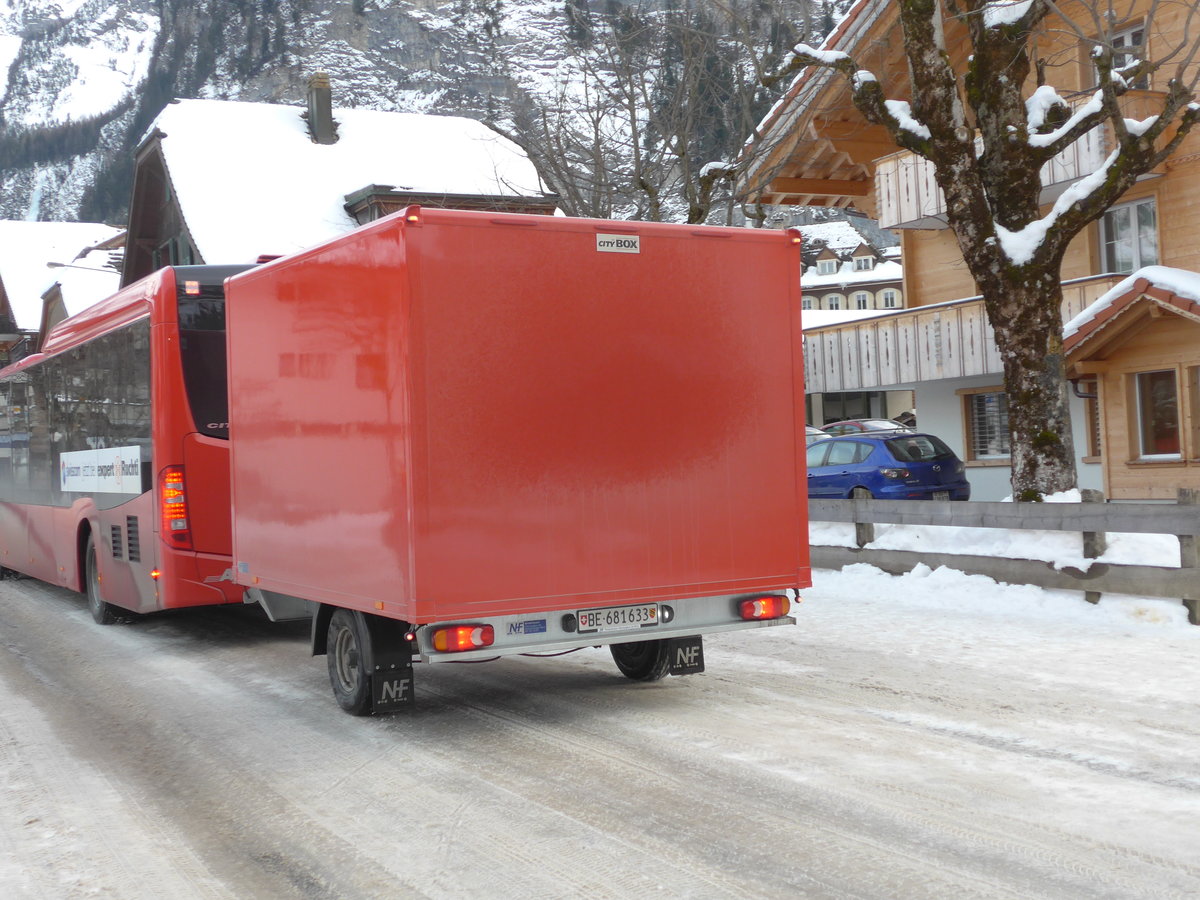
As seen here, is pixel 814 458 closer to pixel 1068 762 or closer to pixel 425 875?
pixel 1068 762

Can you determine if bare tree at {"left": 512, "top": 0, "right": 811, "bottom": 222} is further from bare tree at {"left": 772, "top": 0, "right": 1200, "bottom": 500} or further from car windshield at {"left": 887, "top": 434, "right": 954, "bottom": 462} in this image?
bare tree at {"left": 772, "top": 0, "right": 1200, "bottom": 500}

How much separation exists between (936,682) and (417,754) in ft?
11.2

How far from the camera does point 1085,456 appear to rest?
80.6 feet

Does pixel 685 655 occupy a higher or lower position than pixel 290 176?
lower

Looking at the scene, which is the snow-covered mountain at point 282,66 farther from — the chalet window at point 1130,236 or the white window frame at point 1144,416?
the white window frame at point 1144,416

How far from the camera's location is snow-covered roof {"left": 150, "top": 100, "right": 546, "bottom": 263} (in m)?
36.7

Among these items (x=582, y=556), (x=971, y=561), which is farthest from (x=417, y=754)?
(x=971, y=561)

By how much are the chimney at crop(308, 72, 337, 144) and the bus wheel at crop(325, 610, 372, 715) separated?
36089 millimetres

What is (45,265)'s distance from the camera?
57812 millimetres

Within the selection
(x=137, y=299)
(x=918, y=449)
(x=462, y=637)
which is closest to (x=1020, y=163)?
(x=137, y=299)

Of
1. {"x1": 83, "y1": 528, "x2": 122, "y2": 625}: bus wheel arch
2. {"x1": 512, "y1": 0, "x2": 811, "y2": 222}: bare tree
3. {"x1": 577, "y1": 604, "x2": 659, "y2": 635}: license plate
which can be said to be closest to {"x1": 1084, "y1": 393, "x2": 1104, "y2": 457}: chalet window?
{"x1": 512, "y1": 0, "x2": 811, "y2": 222}: bare tree

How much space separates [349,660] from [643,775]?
250 cm

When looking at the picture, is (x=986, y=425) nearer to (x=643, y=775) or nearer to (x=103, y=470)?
(x=103, y=470)

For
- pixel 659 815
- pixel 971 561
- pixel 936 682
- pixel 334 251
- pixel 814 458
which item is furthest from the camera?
pixel 814 458
